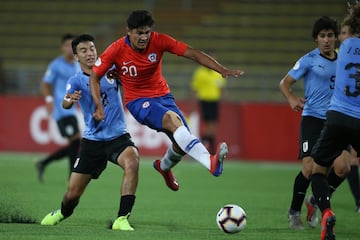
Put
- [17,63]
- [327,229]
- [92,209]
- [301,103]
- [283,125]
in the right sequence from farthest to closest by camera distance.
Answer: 1. [17,63]
2. [283,125]
3. [92,209]
4. [301,103]
5. [327,229]

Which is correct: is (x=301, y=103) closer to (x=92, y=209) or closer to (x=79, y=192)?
(x=79, y=192)

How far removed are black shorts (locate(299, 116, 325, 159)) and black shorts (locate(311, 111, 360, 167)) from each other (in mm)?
1231

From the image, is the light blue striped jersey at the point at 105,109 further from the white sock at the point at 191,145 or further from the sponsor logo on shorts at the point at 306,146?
the sponsor logo on shorts at the point at 306,146

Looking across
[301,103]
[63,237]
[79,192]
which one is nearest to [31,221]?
[79,192]

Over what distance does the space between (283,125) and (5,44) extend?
9647mm

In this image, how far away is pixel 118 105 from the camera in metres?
8.99

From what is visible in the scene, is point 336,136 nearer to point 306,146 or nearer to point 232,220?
point 232,220

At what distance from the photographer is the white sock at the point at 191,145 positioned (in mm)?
8188

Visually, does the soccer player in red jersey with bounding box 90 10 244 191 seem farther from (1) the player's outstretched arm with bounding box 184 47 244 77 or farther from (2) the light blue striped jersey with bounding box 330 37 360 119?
(2) the light blue striped jersey with bounding box 330 37 360 119

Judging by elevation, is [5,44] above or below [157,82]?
below

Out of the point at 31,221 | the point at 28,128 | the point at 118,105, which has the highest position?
the point at 118,105

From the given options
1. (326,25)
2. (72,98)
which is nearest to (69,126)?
(72,98)

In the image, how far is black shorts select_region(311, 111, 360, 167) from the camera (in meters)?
7.25

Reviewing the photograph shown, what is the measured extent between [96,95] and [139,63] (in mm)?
625
